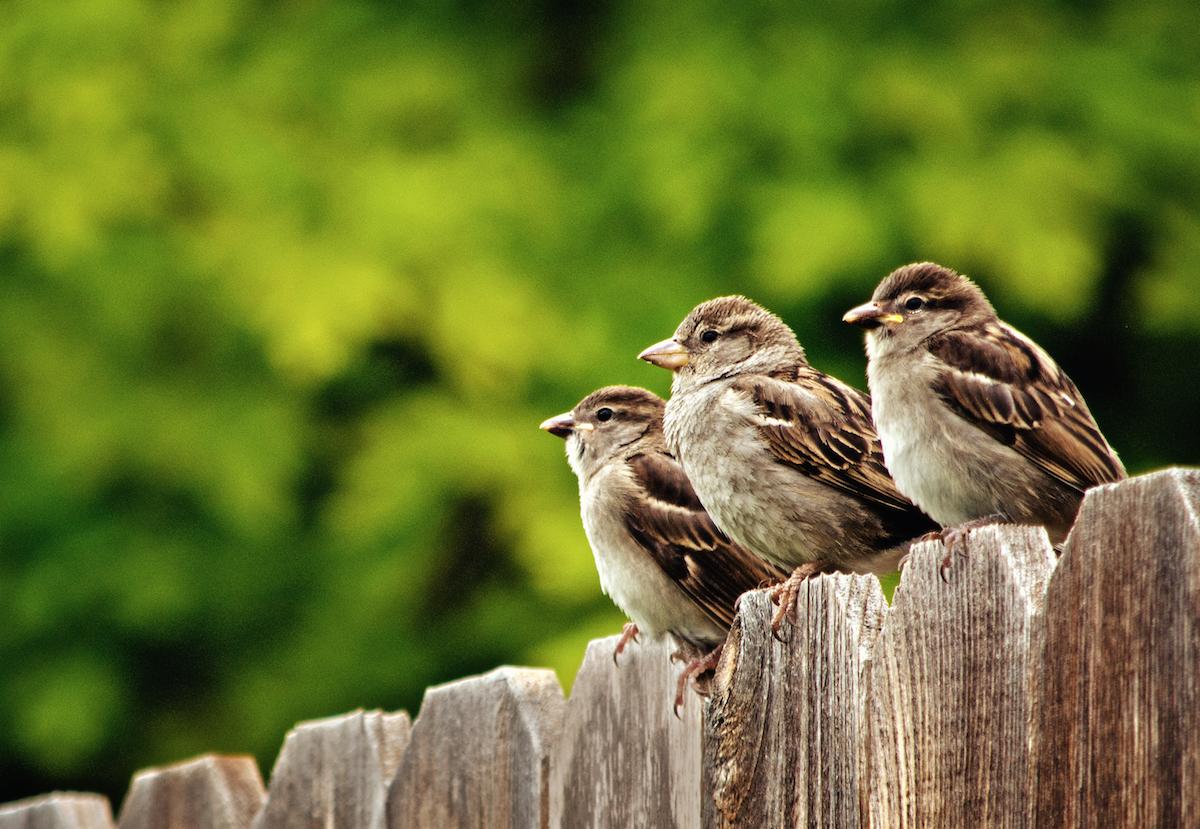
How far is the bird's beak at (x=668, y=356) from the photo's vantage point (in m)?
4.17

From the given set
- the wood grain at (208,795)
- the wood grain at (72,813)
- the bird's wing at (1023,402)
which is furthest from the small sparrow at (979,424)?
the wood grain at (72,813)

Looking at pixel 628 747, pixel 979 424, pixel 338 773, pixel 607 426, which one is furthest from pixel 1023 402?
pixel 607 426

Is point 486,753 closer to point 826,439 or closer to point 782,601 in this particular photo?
point 782,601

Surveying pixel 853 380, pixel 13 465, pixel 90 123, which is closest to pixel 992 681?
pixel 853 380

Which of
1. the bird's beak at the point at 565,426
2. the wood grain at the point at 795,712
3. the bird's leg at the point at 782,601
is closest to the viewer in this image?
the wood grain at the point at 795,712

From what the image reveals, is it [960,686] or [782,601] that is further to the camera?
[782,601]

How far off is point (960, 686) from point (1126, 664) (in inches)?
11.6

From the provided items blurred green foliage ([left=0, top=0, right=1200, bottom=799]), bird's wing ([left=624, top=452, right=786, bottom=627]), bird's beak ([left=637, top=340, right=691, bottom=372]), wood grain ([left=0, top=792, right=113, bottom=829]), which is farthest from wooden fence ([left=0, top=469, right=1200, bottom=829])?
blurred green foliage ([left=0, top=0, right=1200, bottom=799])

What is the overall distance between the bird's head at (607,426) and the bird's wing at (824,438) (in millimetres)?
855

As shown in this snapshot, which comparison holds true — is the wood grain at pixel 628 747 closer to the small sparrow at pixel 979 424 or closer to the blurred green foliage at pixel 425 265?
the small sparrow at pixel 979 424

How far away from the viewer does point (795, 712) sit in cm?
242

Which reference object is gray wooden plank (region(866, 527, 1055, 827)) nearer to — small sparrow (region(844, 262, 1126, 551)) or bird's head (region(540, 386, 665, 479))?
small sparrow (region(844, 262, 1126, 551))

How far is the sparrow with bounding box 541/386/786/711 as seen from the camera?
13.7 ft

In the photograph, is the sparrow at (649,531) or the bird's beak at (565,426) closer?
the sparrow at (649,531)
